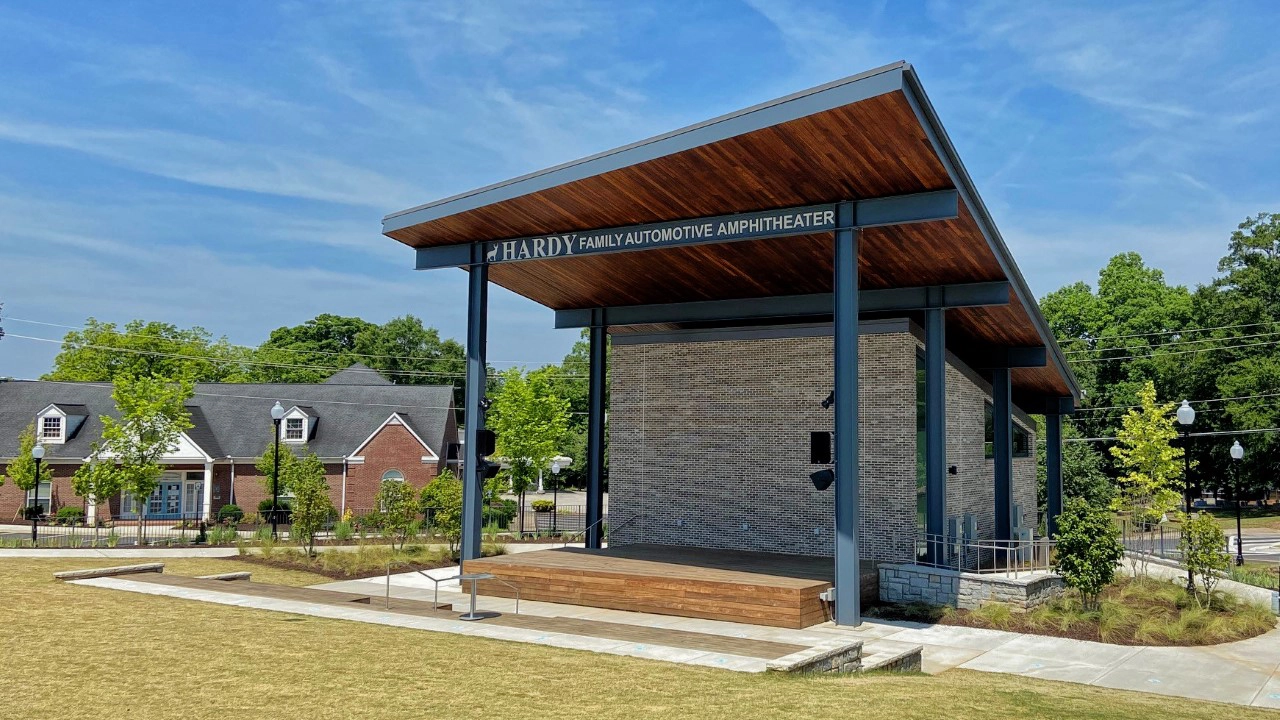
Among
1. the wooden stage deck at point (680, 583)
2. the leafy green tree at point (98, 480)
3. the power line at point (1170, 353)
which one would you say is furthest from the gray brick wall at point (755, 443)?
the power line at point (1170, 353)

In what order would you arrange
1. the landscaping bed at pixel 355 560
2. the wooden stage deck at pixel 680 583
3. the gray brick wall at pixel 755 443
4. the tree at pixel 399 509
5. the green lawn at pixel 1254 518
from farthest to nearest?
the green lawn at pixel 1254 518
the tree at pixel 399 509
the landscaping bed at pixel 355 560
the gray brick wall at pixel 755 443
the wooden stage deck at pixel 680 583

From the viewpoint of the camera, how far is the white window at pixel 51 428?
1783 inches

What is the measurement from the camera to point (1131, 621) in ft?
56.3

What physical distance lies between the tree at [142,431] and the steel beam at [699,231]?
15658 mm

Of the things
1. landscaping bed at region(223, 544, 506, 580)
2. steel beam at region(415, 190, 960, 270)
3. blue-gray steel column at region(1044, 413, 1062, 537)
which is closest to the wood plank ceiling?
steel beam at region(415, 190, 960, 270)

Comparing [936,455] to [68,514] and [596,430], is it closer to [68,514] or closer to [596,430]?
[596,430]

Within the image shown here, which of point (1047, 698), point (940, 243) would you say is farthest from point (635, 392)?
point (1047, 698)

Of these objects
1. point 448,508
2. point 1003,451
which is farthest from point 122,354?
point 1003,451

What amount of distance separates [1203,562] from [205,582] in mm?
19396

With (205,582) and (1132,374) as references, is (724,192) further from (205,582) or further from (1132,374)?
(1132,374)

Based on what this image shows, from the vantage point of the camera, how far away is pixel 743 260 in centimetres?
2042

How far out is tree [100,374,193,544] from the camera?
31531 millimetres

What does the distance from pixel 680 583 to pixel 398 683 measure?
26.2 feet

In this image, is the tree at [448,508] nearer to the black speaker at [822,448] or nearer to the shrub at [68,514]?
the black speaker at [822,448]
